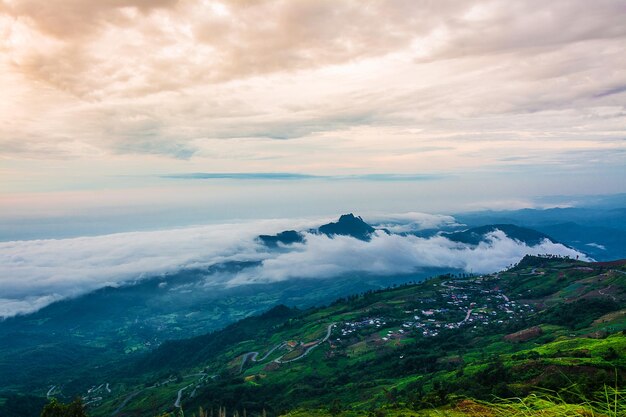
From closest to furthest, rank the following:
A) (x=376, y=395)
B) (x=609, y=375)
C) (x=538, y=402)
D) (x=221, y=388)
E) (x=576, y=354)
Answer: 1. (x=538, y=402)
2. (x=609, y=375)
3. (x=576, y=354)
4. (x=376, y=395)
5. (x=221, y=388)

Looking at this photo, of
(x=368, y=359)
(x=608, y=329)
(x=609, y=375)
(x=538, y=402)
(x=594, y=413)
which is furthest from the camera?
(x=368, y=359)

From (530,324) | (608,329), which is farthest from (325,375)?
(608,329)

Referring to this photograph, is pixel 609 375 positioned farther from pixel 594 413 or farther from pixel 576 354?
pixel 594 413

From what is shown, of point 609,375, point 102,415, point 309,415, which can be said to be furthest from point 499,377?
point 102,415

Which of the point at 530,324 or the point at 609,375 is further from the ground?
the point at 609,375

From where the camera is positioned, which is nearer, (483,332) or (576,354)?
(576,354)

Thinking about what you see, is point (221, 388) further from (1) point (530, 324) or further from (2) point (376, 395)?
(1) point (530, 324)

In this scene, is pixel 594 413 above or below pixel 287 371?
above

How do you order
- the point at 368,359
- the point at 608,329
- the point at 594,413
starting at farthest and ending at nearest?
the point at 368,359 < the point at 608,329 < the point at 594,413

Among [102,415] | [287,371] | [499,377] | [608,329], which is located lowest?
[102,415]
